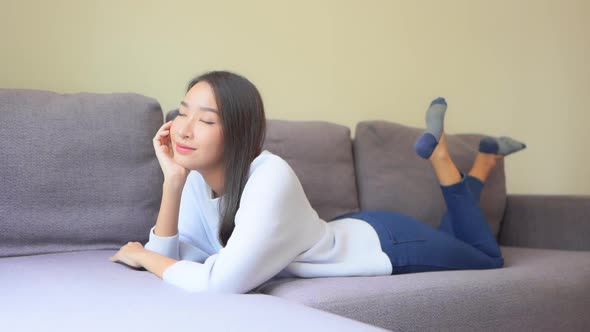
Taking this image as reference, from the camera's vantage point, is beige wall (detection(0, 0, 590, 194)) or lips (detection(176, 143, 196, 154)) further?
beige wall (detection(0, 0, 590, 194))

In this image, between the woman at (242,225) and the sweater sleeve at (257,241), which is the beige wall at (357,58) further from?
the sweater sleeve at (257,241)

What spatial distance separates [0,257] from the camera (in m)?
1.63

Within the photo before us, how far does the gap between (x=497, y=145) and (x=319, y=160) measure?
66 cm

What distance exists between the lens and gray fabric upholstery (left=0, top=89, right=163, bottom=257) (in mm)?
1662

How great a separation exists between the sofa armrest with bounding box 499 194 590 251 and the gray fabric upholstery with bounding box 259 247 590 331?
0.51 m

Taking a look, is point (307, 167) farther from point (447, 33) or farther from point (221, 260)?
point (447, 33)

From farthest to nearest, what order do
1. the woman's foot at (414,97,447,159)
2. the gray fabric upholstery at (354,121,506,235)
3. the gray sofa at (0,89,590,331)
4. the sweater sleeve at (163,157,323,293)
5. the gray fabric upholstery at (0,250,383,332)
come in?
the gray fabric upholstery at (354,121,506,235), the woman's foot at (414,97,447,159), the sweater sleeve at (163,157,323,293), the gray sofa at (0,89,590,331), the gray fabric upholstery at (0,250,383,332)

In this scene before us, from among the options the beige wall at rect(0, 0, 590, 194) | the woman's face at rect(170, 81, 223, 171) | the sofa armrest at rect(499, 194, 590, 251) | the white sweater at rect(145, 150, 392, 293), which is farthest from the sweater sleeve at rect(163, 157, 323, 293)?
the sofa armrest at rect(499, 194, 590, 251)

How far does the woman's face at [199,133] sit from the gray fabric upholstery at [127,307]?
28 centimetres

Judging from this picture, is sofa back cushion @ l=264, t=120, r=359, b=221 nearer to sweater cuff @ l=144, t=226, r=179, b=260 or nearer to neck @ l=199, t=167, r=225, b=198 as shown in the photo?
neck @ l=199, t=167, r=225, b=198

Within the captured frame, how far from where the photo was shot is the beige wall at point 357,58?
2.12 metres

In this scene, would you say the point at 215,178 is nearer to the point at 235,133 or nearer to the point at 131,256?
the point at 235,133

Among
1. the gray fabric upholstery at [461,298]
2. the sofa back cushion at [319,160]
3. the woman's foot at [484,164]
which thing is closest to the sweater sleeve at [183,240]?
the gray fabric upholstery at [461,298]

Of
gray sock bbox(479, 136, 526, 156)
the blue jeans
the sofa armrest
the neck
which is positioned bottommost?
the sofa armrest
